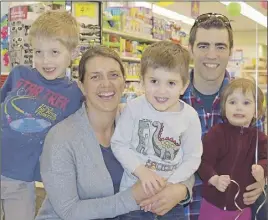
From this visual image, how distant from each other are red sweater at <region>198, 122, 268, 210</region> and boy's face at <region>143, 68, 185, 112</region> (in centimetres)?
26

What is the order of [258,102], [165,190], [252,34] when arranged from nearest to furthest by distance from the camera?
[165,190], [258,102], [252,34]

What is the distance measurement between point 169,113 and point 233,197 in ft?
1.25

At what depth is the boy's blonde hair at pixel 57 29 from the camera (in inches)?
52.9

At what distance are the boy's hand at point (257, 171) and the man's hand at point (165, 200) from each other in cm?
24

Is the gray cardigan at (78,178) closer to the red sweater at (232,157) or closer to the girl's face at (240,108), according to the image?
the red sweater at (232,157)

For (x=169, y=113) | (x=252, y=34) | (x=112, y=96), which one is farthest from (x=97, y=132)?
(x=252, y=34)

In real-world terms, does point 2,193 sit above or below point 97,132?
below

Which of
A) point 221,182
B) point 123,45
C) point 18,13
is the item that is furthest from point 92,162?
point 123,45

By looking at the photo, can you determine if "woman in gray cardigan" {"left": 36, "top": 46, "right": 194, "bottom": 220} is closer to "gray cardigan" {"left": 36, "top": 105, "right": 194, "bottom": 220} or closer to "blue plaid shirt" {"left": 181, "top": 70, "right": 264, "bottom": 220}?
"gray cardigan" {"left": 36, "top": 105, "right": 194, "bottom": 220}

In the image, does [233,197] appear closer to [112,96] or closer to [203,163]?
[203,163]

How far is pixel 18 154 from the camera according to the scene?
53.8 inches

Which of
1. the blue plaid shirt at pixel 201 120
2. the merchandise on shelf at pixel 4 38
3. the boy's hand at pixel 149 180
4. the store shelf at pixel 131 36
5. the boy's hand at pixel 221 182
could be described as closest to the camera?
the boy's hand at pixel 149 180

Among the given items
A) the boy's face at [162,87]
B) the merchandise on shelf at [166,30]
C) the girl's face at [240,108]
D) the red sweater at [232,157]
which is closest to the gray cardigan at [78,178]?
the boy's face at [162,87]

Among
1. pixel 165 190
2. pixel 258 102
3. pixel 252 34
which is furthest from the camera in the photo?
pixel 252 34
